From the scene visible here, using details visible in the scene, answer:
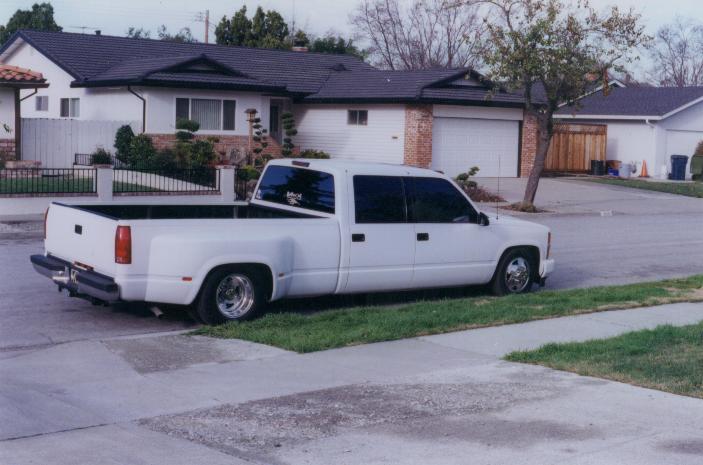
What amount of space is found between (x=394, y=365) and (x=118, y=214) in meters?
4.18

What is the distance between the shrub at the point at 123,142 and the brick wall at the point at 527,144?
1452 cm

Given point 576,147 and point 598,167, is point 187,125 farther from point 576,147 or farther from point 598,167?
point 598,167

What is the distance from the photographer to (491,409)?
765 cm

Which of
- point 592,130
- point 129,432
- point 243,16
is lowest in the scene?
point 129,432

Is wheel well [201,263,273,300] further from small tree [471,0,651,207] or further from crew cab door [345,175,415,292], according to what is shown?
small tree [471,0,651,207]

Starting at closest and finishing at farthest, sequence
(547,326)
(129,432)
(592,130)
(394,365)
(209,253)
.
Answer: (129,432)
(394,365)
(209,253)
(547,326)
(592,130)

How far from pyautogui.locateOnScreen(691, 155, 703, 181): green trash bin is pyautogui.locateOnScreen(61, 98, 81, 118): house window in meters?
25.7

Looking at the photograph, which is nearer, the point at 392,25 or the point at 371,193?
the point at 371,193

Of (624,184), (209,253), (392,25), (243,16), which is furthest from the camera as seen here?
(392,25)

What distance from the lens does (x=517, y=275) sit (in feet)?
42.7

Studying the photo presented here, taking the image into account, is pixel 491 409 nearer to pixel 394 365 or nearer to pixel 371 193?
pixel 394 365

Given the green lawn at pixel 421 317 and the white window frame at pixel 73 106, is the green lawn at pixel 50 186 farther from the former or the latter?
the green lawn at pixel 421 317

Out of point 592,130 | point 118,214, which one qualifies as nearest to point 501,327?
point 118,214

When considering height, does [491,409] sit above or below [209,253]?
below
